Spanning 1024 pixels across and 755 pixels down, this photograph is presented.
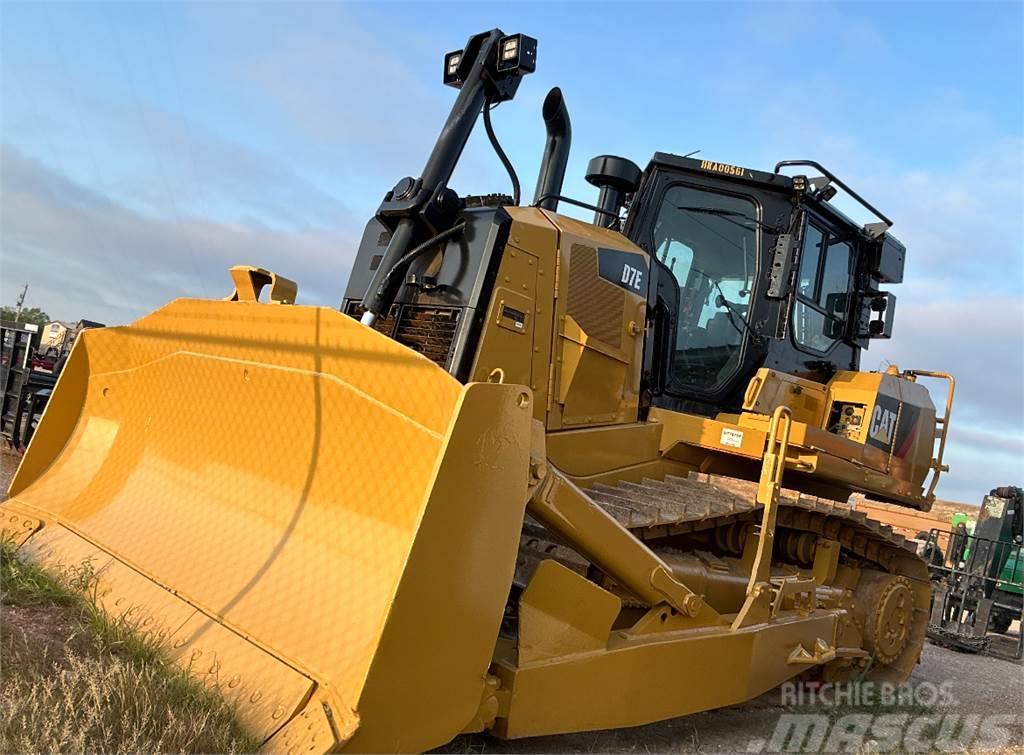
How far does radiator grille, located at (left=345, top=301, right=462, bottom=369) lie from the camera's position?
4.00 metres

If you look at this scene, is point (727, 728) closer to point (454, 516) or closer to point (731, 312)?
point (731, 312)

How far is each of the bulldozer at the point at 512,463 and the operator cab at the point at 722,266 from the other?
0.06 ft

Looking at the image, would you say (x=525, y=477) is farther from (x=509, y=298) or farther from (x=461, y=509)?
(x=509, y=298)

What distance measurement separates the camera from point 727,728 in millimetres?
4625

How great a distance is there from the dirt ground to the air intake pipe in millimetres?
3176

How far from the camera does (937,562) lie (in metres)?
10.5

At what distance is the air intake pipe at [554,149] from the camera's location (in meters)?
5.45

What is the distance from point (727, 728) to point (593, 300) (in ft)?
8.19

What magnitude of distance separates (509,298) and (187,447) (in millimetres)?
1766

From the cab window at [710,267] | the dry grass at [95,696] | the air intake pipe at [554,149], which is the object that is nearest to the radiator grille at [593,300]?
the cab window at [710,267]

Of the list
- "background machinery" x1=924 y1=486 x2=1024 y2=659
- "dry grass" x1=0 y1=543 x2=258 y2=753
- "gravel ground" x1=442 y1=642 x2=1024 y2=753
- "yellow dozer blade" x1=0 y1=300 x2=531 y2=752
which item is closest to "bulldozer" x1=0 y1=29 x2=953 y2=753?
"yellow dozer blade" x1=0 y1=300 x2=531 y2=752

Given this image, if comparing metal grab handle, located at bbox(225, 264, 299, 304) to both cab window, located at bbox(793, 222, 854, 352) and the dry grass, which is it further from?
cab window, located at bbox(793, 222, 854, 352)

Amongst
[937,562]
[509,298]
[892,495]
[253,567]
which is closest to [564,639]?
[253,567]

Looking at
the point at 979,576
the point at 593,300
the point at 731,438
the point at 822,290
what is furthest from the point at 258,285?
the point at 979,576
